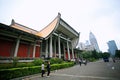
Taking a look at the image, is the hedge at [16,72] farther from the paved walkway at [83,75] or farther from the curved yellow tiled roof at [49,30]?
the curved yellow tiled roof at [49,30]

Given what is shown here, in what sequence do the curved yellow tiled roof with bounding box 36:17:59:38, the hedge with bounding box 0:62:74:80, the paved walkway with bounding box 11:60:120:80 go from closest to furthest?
the hedge with bounding box 0:62:74:80
the paved walkway with bounding box 11:60:120:80
the curved yellow tiled roof with bounding box 36:17:59:38

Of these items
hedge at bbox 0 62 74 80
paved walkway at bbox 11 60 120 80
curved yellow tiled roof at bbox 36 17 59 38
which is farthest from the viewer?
curved yellow tiled roof at bbox 36 17 59 38

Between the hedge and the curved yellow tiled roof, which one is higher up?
the curved yellow tiled roof

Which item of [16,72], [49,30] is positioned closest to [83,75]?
[16,72]

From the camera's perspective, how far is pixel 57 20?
86.2 feet

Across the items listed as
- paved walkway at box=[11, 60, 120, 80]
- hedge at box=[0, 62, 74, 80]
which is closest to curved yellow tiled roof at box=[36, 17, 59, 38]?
paved walkway at box=[11, 60, 120, 80]

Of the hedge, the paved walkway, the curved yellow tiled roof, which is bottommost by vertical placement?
the paved walkway

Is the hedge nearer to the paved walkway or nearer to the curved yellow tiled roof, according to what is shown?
the paved walkway

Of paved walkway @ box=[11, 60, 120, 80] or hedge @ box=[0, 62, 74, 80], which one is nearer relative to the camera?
hedge @ box=[0, 62, 74, 80]

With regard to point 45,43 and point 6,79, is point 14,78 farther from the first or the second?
point 45,43

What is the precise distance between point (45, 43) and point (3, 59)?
14164 mm

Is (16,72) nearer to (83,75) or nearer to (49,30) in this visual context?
(83,75)

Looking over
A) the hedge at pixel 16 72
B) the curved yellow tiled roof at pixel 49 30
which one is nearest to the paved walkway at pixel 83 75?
the hedge at pixel 16 72

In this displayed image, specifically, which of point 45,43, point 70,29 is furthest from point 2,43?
point 70,29
